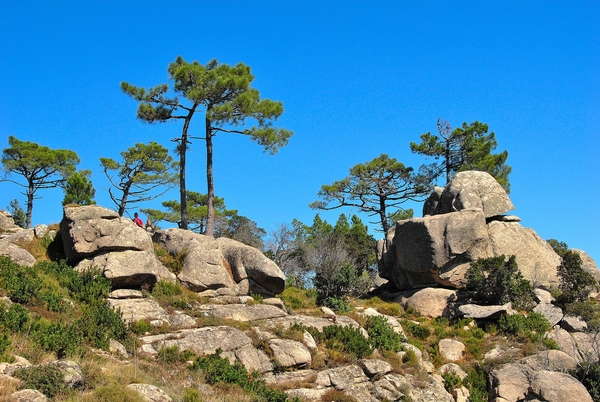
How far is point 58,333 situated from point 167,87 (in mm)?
20288

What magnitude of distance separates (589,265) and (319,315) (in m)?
17.0

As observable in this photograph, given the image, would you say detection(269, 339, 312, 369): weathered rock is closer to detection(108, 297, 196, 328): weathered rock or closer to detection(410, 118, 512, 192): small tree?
detection(108, 297, 196, 328): weathered rock

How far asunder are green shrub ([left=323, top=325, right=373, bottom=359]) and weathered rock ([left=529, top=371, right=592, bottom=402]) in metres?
5.85

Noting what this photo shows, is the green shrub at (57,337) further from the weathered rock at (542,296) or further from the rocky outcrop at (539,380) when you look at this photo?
the weathered rock at (542,296)

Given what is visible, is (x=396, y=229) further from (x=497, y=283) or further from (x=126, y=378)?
(x=126, y=378)

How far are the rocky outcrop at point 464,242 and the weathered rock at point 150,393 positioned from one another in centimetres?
1805

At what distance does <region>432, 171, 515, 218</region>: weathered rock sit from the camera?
97.8 feet

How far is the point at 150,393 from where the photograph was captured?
12.3 meters

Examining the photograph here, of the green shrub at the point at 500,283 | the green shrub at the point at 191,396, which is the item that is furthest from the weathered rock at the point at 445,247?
the green shrub at the point at 191,396

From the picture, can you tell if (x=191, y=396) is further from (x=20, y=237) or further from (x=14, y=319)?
(x=20, y=237)

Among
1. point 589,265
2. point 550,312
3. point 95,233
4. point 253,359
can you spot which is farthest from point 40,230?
point 589,265

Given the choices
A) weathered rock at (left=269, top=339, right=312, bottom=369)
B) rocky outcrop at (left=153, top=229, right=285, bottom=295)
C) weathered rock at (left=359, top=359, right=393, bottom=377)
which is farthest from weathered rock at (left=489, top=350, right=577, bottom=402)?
rocky outcrop at (left=153, top=229, right=285, bottom=295)

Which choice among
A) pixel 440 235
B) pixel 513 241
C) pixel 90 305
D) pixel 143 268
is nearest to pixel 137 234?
pixel 143 268

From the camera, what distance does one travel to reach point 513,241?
1128 inches
